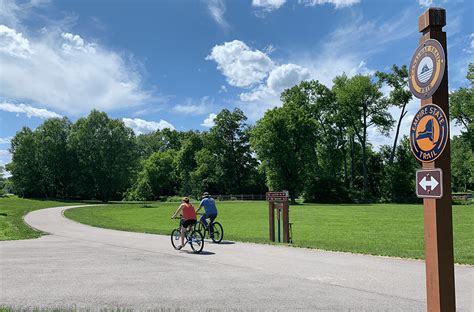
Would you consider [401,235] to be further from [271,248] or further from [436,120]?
[436,120]

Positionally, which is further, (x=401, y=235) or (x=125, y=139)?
(x=125, y=139)

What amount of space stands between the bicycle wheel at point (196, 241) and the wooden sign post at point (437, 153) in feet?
29.4

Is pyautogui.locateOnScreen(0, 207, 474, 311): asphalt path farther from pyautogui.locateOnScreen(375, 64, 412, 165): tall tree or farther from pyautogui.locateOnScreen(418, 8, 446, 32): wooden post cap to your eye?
pyautogui.locateOnScreen(375, 64, 412, 165): tall tree

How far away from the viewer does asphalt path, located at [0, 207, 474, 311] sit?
21.5ft

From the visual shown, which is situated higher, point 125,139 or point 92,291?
point 125,139

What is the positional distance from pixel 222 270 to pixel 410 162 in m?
68.9

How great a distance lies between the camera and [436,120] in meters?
4.22

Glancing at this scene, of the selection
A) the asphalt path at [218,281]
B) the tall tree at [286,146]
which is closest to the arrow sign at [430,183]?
the asphalt path at [218,281]

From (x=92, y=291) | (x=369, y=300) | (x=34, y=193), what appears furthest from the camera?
(x=34, y=193)

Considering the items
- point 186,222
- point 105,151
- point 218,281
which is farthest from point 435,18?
point 105,151

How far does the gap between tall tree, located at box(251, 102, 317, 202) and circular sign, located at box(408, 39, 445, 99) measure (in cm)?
5654

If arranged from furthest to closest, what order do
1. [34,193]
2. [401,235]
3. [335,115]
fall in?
1. [34,193]
2. [335,115]
3. [401,235]

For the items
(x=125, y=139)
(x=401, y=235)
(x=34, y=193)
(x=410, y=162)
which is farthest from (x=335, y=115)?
(x=34, y=193)

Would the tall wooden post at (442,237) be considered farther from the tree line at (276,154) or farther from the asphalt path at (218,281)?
the tree line at (276,154)
